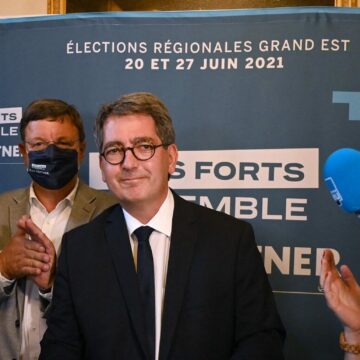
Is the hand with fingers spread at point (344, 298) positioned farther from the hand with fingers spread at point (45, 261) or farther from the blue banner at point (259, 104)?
the hand with fingers spread at point (45, 261)

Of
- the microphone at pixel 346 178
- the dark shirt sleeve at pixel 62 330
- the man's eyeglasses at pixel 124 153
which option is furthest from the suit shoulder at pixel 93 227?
the microphone at pixel 346 178

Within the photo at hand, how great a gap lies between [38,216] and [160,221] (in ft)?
2.11

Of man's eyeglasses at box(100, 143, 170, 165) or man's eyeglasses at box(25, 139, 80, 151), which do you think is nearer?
man's eyeglasses at box(100, 143, 170, 165)

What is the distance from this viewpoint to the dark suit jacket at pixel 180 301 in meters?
1.49

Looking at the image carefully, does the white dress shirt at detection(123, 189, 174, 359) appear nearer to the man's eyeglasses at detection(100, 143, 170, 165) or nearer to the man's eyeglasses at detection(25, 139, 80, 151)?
the man's eyeglasses at detection(100, 143, 170, 165)

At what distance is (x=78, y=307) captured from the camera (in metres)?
1.56

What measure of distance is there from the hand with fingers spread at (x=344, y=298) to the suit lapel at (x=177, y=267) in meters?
0.43

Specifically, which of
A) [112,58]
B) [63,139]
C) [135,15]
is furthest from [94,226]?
[135,15]

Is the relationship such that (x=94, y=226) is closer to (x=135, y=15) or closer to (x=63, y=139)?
(x=63, y=139)

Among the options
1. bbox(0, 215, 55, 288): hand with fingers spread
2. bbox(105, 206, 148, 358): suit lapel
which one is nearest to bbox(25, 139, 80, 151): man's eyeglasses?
bbox(0, 215, 55, 288): hand with fingers spread

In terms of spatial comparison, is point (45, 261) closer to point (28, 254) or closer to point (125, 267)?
point (28, 254)

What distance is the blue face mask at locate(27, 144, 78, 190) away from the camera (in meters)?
1.86

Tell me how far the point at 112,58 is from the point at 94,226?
1054 mm

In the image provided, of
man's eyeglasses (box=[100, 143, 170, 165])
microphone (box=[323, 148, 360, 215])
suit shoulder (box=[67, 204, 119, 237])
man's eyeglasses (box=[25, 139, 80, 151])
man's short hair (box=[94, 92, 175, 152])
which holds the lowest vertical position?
suit shoulder (box=[67, 204, 119, 237])
